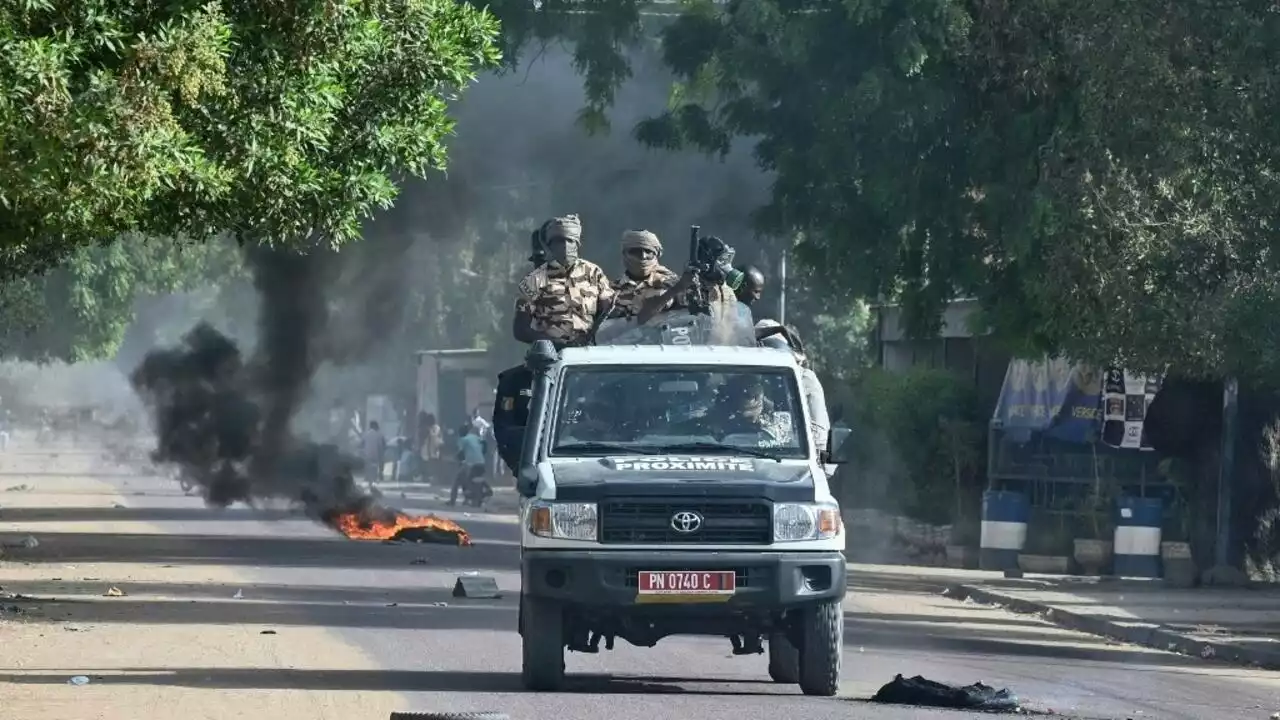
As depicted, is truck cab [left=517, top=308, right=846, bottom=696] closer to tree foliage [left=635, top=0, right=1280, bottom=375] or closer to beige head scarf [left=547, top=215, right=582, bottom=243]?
beige head scarf [left=547, top=215, right=582, bottom=243]

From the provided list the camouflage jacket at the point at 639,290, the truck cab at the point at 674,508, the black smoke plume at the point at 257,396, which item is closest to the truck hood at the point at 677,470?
the truck cab at the point at 674,508

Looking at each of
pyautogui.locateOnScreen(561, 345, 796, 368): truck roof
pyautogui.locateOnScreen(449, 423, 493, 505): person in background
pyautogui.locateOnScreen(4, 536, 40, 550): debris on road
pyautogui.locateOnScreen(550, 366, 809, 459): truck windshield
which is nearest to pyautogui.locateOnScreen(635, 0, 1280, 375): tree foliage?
pyautogui.locateOnScreen(561, 345, 796, 368): truck roof

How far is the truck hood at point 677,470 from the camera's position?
11.7 m

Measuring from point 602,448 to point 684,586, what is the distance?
3.60 ft

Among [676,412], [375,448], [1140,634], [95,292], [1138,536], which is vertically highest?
[95,292]

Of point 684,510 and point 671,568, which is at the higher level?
point 684,510

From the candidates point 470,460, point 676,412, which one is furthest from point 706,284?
point 470,460

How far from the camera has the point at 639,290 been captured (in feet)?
45.1

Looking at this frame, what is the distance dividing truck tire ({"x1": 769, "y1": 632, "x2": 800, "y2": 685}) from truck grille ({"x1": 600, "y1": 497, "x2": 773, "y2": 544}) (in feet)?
5.67

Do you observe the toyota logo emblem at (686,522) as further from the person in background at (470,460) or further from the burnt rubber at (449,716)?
the person in background at (470,460)

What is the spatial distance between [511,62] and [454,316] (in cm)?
5016

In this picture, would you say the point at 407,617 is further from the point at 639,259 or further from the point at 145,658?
the point at 639,259

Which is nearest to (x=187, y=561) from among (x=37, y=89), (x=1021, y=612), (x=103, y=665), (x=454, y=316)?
(x=1021, y=612)

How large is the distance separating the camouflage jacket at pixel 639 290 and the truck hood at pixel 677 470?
5.71 ft
